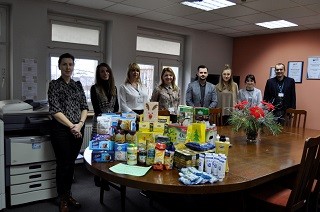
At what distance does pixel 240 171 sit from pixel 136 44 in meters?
3.76

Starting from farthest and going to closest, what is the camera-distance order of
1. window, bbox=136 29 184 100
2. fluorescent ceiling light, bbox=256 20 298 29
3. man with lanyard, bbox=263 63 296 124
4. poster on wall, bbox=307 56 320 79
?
window, bbox=136 29 184 100 < poster on wall, bbox=307 56 320 79 < fluorescent ceiling light, bbox=256 20 298 29 < man with lanyard, bbox=263 63 296 124

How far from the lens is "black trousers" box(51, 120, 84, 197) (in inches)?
102

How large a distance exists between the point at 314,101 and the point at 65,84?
464 cm

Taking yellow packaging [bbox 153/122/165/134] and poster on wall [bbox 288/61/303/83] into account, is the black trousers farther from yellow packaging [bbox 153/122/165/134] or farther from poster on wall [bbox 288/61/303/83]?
poster on wall [bbox 288/61/303/83]

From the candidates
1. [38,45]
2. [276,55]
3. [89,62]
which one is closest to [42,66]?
[38,45]

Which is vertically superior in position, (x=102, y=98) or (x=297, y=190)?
(x=102, y=98)

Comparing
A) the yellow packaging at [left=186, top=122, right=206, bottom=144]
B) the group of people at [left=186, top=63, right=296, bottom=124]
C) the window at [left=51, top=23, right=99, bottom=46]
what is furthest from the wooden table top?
the window at [left=51, top=23, right=99, bottom=46]

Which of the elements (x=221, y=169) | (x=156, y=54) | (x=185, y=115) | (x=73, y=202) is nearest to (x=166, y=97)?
(x=185, y=115)

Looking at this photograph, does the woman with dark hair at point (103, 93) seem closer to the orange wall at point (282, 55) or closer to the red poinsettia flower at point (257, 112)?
the red poinsettia flower at point (257, 112)

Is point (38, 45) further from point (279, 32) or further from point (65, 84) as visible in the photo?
point (279, 32)

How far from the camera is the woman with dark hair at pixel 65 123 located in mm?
2564

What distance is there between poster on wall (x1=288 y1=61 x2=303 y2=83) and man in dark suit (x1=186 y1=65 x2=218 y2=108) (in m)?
2.40

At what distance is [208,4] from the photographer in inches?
158

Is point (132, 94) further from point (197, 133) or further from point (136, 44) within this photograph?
point (136, 44)
